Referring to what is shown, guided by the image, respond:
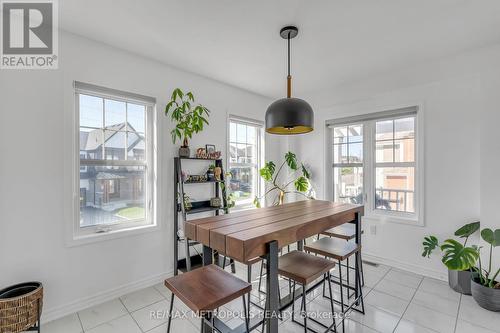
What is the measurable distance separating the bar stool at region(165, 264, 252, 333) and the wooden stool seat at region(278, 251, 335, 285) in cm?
38

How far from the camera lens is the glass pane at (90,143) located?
8.04ft

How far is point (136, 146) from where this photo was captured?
285cm

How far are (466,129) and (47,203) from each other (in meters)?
4.48

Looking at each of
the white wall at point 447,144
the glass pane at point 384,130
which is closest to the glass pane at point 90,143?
the white wall at point 447,144

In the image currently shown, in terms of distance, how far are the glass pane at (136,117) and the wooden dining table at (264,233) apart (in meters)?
1.67

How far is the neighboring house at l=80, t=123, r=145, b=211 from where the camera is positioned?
2.48 metres

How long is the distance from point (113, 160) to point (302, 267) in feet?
7.42

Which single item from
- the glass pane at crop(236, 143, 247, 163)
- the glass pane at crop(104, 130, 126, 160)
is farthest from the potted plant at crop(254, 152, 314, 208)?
the glass pane at crop(104, 130, 126, 160)

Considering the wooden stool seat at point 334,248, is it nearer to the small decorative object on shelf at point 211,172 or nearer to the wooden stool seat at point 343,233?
the wooden stool seat at point 343,233

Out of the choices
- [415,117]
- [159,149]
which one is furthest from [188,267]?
[415,117]

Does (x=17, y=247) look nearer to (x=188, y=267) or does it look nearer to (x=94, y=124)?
(x=94, y=124)

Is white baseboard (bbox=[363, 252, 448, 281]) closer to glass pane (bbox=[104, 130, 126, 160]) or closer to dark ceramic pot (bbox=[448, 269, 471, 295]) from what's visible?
dark ceramic pot (bbox=[448, 269, 471, 295])

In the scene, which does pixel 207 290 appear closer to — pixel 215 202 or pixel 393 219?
pixel 215 202

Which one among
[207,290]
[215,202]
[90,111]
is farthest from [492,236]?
[90,111]
